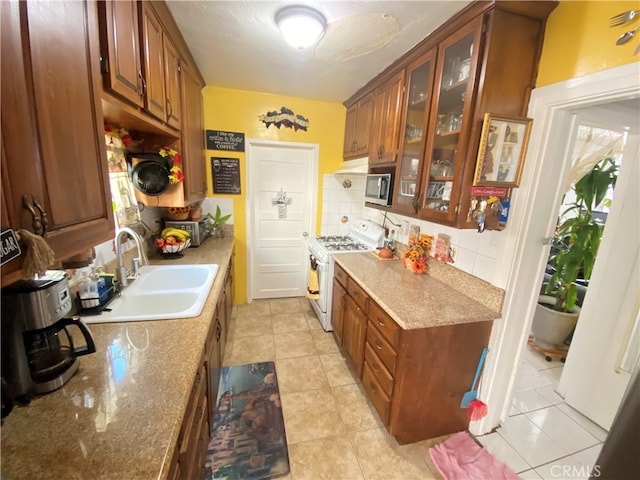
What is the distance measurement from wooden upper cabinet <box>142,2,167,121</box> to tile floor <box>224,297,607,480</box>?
201cm

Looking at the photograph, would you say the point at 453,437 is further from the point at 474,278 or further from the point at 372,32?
the point at 372,32

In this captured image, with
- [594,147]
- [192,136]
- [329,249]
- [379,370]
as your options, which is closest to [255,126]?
[192,136]

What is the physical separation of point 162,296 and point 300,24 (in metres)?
1.78

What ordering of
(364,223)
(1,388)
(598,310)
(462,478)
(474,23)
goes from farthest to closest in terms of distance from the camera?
1. (364,223)
2. (598,310)
3. (462,478)
4. (474,23)
5. (1,388)

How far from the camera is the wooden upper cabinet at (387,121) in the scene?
6.55ft

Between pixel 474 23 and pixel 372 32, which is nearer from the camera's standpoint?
pixel 474 23

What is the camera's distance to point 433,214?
1580 mm

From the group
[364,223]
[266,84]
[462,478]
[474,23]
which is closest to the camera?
[474,23]

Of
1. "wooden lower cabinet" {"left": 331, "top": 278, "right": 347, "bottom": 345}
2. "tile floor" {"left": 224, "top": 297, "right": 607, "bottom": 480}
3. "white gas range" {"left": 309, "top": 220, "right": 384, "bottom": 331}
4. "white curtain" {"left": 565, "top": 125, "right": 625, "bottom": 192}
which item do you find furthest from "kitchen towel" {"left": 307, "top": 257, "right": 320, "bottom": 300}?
"white curtain" {"left": 565, "top": 125, "right": 625, "bottom": 192}

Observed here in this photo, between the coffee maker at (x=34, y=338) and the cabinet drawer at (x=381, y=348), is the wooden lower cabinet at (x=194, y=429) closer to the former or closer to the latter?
the coffee maker at (x=34, y=338)

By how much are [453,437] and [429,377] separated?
0.52 metres

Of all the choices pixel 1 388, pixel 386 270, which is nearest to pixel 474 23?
pixel 386 270

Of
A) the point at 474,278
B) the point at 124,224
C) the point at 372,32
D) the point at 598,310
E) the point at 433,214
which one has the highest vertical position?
the point at 372,32

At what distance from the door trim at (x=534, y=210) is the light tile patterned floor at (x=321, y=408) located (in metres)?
0.65
